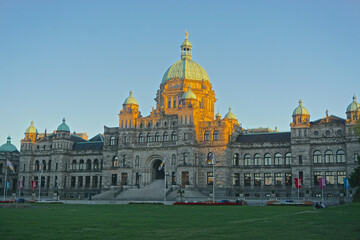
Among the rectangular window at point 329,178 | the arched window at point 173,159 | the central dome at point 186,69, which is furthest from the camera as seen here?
the central dome at point 186,69

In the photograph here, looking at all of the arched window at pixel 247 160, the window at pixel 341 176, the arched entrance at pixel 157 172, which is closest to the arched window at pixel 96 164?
the arched entrance at pixel 157 172

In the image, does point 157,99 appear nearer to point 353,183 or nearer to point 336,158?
point 336,158

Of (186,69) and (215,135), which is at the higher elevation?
(186,69)

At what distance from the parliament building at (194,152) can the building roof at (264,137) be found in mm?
84

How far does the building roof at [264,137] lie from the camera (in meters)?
96.5

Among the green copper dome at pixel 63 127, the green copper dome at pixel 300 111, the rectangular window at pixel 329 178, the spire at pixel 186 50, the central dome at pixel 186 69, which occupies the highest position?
the spire at pixel 186 50

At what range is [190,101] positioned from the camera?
319 feet

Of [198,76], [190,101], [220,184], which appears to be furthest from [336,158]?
[198,76]

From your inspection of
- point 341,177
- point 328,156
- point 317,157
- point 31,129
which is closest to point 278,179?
point 317,157

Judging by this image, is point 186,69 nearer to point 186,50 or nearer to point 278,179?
point 186,50

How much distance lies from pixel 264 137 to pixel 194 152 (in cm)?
1617

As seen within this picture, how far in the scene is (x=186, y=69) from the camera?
11031 centimetres

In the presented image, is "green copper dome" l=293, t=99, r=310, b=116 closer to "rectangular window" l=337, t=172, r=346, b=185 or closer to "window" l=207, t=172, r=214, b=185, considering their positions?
"rectangular window" l=337, t=172, r=346, b=185

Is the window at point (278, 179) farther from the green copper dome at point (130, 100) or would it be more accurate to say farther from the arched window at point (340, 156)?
the green copper dome at point (130, 100)
